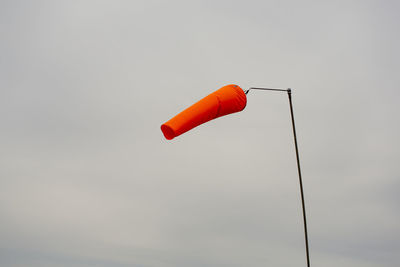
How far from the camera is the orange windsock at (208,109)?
791 cm

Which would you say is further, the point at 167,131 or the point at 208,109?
the point at 208,109

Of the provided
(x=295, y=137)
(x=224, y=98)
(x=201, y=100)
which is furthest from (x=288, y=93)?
(x=201, y=100)

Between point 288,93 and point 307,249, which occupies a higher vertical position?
point 288,93

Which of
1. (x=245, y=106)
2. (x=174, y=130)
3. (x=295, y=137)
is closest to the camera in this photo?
(x=174, y=130)

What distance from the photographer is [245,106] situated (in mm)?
9148

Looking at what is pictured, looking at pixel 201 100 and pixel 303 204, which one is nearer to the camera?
pixel 201 100

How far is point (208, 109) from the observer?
8273 mm

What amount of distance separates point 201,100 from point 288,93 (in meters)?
3.11

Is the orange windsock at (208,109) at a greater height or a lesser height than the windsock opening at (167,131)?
greater

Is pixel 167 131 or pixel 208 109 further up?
pixel 208 109

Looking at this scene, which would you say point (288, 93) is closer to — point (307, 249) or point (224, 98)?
point (224, 98)

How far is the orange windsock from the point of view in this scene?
7910 mm

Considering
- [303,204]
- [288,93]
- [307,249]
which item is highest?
[288,93]

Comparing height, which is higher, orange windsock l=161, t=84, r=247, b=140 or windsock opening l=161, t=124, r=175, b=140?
orange windsock l=161, t=84, r=247, b=140
